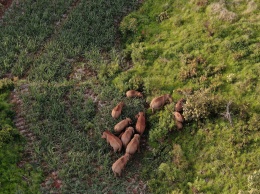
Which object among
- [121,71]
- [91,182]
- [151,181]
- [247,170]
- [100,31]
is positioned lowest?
[247,170]

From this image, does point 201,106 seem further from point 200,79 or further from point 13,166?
point 13,166

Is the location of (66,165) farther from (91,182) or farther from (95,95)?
(95,95)

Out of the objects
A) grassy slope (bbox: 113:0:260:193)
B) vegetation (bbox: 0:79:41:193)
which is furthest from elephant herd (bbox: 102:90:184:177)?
vegetation (bbox: 0:79:41:193)

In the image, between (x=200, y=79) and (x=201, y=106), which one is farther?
(x=200, y=79)

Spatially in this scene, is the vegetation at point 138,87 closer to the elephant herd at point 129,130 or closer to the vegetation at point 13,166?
the vegetation at point 13,166

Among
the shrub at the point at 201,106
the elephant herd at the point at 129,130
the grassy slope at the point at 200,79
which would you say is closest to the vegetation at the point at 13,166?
the elephant herd at the point at 129,130

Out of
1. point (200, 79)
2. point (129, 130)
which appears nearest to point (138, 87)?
point (129, 130)

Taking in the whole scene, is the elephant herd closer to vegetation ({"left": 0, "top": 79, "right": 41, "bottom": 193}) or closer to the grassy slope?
the grassy slope

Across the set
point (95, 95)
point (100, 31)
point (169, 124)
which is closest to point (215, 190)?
point (169, 124)
